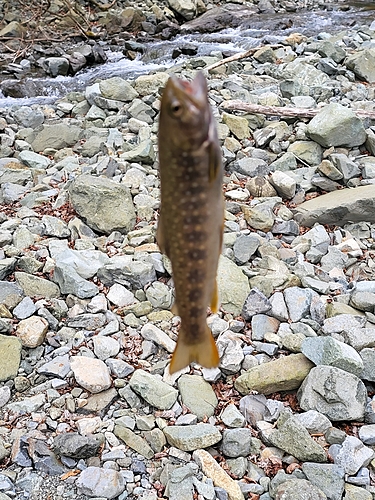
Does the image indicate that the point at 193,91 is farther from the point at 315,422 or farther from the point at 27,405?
the point at 27,405

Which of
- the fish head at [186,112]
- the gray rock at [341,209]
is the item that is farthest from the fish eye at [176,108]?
the gray rock at [341,209]

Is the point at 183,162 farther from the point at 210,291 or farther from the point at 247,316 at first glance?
the point at 247,316

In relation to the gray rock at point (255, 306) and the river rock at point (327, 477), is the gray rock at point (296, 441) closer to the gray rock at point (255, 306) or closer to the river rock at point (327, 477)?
the river rock at point (327, 477)

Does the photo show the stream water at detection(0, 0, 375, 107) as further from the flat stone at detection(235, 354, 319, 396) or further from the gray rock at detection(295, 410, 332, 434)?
the gray rock at detection(295, 410, 332, 434)

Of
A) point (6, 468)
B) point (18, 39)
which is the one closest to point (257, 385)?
point (6, 468)

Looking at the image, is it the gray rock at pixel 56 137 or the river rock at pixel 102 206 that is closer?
the river rock at pixel 102 206
